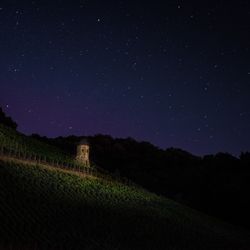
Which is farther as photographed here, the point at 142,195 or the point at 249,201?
the point at 249,201

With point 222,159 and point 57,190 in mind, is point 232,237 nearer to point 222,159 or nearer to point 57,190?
point 57,190

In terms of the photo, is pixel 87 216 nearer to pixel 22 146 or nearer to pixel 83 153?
pixel 22 146

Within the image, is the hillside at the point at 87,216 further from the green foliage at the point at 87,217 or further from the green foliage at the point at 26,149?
the green foliage at the point at 26,149

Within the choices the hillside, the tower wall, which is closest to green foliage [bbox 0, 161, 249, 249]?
the hillside

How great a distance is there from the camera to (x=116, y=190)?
67125mm

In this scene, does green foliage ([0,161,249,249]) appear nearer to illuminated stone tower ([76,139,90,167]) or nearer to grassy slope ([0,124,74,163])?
grassy slope ([0,124,74,163])

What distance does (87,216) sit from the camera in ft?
149

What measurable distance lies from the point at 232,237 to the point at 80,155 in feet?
104

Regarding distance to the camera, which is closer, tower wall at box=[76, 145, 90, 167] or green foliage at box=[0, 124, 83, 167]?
green foliage at box=[0, 124, 83, 167]

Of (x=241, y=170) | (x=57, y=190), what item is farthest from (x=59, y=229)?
(x=241, y=170)

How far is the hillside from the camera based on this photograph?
3462cm

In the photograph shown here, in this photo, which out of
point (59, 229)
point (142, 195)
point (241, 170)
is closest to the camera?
point (59, 229)

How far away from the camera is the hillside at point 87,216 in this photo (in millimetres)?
34625

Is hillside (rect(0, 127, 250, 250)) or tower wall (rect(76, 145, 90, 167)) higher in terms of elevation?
tower wall (rect(76, 145, 90, 167))
